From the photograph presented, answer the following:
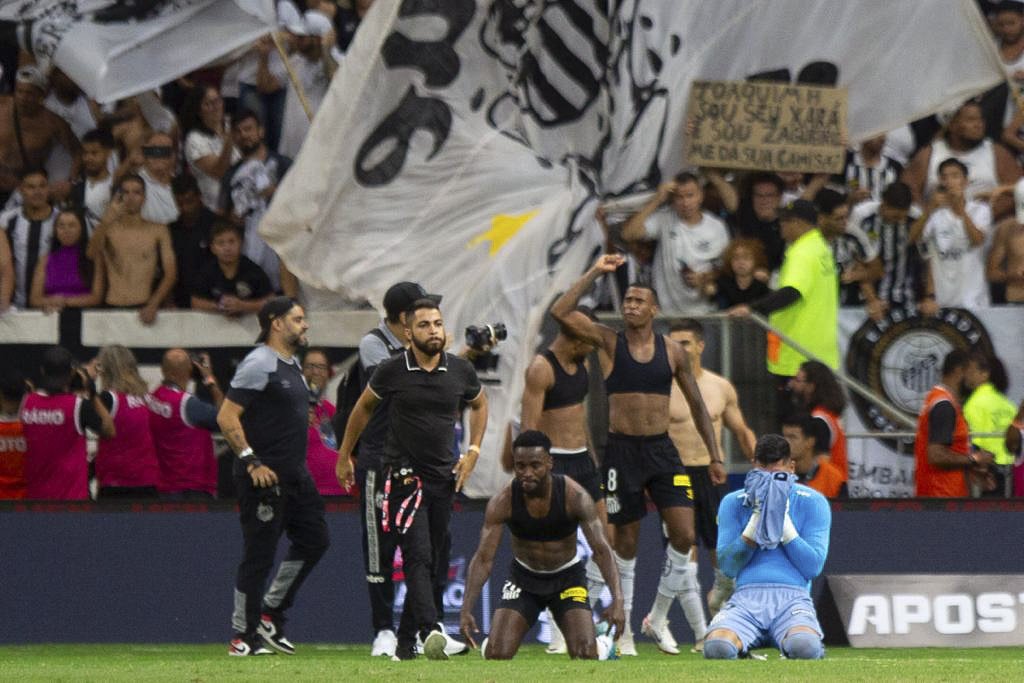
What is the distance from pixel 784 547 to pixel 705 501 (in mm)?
2749

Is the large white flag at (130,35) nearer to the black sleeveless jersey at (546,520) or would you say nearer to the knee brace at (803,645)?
the black sleeveless jersey at (546,520)

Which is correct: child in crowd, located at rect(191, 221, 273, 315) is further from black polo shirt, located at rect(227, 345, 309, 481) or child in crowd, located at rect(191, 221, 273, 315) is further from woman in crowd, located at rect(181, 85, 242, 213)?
black polo shirt, located at rect(227, 345, 309, 481)

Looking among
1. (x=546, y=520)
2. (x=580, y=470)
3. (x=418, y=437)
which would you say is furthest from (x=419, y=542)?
(x=580, y=470)

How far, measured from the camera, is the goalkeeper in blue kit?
11781 millimetres

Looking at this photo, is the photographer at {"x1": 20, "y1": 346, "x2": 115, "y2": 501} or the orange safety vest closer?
the orange safety vest

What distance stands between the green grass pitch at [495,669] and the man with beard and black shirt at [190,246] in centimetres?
373

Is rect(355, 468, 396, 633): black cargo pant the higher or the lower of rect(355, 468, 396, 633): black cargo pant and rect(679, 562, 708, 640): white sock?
the higher

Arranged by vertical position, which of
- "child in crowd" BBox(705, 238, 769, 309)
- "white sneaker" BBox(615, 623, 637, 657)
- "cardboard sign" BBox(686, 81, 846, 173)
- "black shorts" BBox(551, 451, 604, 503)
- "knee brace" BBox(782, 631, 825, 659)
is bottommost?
"white sneaker" BBox(615, 623, 637, 657)

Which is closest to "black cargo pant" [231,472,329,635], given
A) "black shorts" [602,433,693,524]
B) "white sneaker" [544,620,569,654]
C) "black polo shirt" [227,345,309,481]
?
"black polo shirt" [227,345,309,481]

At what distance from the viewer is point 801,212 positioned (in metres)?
15.1

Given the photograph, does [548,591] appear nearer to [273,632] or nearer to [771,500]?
[771,500]

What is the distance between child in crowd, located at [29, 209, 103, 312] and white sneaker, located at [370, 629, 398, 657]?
15.1 ft

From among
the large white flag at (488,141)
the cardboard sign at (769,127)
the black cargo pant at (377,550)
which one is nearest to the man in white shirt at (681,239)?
the large white flag at (488,141)

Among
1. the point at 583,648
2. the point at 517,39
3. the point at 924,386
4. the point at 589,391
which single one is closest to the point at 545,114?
the point at 517,39
